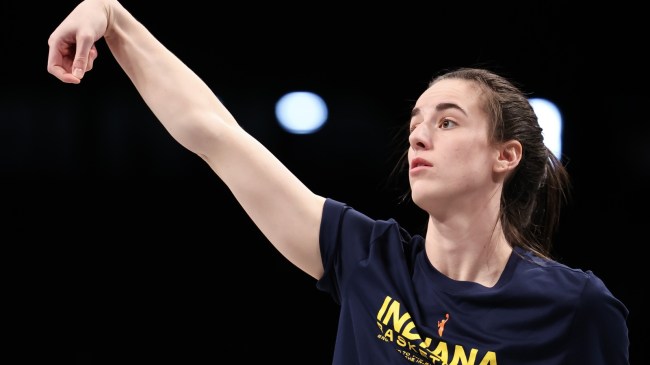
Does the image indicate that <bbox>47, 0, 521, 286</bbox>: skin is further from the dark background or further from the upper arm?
the dark background

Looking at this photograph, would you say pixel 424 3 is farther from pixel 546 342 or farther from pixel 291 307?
pixel 546 342

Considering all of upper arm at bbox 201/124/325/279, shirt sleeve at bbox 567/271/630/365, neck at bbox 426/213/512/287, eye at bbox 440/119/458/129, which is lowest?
shirt sleeve at bbox 567/271/630/365

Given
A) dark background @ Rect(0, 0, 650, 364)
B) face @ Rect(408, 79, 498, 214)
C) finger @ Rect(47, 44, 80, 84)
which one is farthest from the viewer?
dark background @ Rect(0, 0, 650, 364)

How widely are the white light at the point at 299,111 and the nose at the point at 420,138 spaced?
4.67 ft

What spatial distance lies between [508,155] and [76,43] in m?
0.70

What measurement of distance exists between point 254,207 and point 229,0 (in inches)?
61.8

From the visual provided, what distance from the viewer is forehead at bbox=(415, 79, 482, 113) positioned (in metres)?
1.22

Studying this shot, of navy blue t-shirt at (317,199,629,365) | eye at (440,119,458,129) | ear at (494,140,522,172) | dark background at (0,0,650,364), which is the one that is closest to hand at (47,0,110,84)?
navy blue t-shirt at (317,199,629,365)

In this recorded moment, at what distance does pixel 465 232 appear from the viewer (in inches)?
47.2

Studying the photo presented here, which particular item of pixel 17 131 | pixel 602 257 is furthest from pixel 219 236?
pixel 602 257

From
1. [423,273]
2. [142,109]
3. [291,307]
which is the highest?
[142,109]

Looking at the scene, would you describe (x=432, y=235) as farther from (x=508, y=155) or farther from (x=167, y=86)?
(x=167, y=86)

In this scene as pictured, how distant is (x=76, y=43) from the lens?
3.65 ft

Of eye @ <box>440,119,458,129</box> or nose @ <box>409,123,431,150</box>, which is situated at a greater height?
eye @ <box>440,119,458,129</box>
